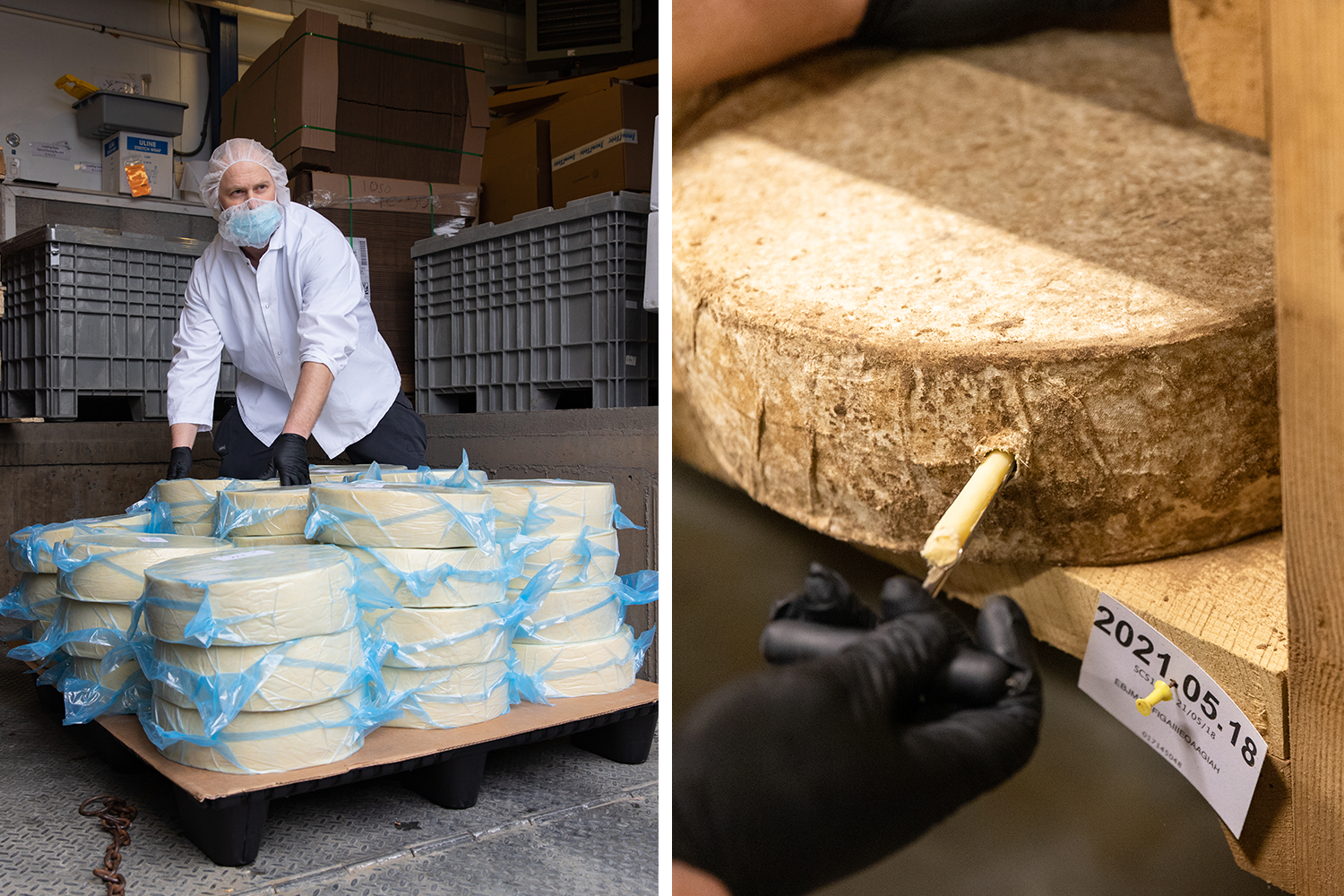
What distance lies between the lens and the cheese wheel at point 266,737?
3.98 ft

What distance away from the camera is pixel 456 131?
3.13 metres

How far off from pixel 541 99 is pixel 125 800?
3114mm

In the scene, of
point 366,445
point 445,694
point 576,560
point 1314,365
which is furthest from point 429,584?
point 1314,365

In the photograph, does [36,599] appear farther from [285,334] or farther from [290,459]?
[285,334]

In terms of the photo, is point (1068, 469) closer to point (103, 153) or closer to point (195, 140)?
point (103, 153)

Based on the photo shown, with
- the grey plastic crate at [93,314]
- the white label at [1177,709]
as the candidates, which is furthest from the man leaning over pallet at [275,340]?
the white label at [1177,709]

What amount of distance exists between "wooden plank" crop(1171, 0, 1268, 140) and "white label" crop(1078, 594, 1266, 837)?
0.49m

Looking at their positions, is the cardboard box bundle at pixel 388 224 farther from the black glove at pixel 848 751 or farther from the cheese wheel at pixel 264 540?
the black glove at pixel 848 751

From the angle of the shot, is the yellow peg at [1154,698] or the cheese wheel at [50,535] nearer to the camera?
the yellow peg at [1154,698]

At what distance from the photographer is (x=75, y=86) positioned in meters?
4.10

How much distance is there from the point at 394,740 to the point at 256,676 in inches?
9.6

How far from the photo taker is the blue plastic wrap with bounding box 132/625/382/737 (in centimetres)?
119

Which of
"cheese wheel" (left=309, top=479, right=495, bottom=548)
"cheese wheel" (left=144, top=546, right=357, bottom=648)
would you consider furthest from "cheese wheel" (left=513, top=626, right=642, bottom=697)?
"cheese wheel" (left=144, top=546, right=357, bottom=648)

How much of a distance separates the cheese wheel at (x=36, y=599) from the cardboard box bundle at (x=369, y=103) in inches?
61.2
